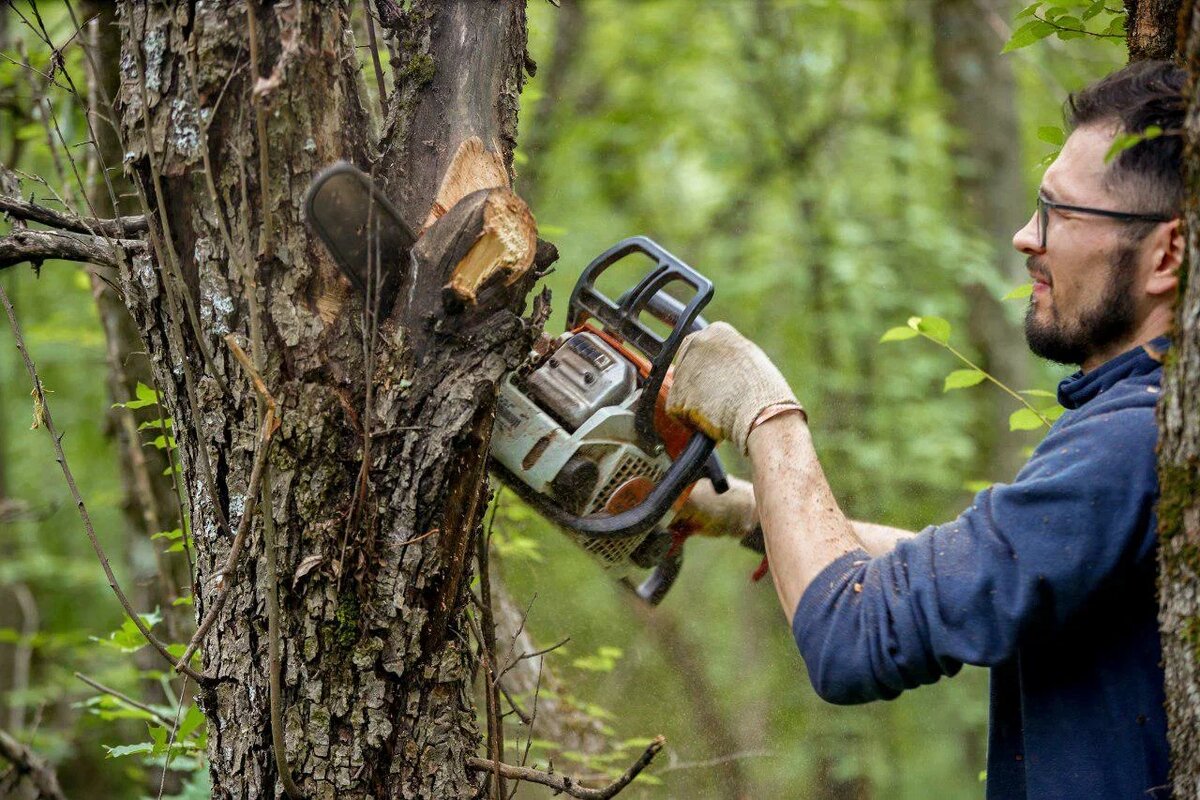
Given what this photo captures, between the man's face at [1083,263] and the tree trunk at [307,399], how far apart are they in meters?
1.04

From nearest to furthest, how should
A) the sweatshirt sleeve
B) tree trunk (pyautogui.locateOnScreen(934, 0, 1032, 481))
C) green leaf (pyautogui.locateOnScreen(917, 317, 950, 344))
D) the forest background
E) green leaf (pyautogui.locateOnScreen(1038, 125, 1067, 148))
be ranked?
the sweatshirt sleeve → green leaf (pyautogui.locateOnScreen(1038, 125, 1067, 148)) → green leaf (pyautogui.locateOnScreen(917, 317, 950, 344)) → the forest background → tree trunk (pyautogui.locateOnScreen(934, 0, 1032, 481))

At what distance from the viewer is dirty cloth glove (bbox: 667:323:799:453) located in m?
2.22

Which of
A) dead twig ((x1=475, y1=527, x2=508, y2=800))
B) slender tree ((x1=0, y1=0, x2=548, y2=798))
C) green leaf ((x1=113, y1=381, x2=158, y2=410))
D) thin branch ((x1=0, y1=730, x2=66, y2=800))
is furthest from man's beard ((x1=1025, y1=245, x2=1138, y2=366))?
thin branch ((x1=0, y1=730, x2=66, y2=800))

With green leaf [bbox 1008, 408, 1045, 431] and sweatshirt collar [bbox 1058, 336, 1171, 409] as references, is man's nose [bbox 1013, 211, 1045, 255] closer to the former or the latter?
sweatshirt collar [bbox 1058, 336, 1171, 409]

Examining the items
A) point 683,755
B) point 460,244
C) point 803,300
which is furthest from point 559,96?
point 460,244

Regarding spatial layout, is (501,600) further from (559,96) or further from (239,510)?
(559,96)

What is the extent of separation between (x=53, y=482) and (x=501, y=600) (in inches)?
311

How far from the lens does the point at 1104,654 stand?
1709 mm

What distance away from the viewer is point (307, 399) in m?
1.79

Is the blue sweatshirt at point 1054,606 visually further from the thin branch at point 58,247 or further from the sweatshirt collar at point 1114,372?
the thin branch at point 58,247

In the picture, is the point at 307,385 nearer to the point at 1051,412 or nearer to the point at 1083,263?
the point at 1083,263

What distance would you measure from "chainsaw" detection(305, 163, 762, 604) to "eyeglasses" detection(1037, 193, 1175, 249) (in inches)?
29.3

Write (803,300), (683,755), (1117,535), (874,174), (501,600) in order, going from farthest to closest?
(874,174), (803,300), (683,755), (501,600), (1117,535)

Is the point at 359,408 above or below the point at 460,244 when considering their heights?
below
